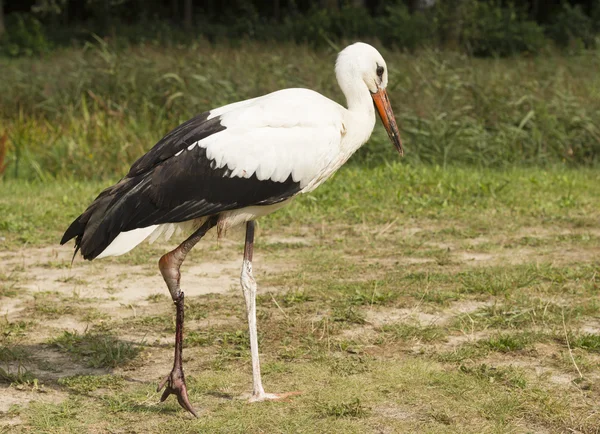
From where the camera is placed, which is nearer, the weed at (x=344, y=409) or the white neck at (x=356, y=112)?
the weed at (x=344, y=409)

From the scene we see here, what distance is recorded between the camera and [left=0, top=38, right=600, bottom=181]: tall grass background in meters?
9.03

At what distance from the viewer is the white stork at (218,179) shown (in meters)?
4.00

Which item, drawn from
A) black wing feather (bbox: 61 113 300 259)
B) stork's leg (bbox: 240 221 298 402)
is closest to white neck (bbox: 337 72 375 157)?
black wing feather (bbox: 61 113 300 259)

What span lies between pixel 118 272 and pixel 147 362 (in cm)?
153

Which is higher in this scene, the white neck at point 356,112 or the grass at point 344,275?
the white neck at point 356,112

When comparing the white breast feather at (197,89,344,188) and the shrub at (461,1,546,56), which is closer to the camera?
the white breast feather at (197,89,344,188)

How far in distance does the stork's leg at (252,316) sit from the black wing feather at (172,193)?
20 centimetres

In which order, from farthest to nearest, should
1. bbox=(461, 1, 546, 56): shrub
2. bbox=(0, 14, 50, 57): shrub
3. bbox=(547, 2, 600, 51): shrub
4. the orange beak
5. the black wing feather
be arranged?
bbox=(0, 14, 50, 57): shrub, bbox=(547, 2, 600, 51): shrub, bbox=(461, 1, 546, 56): shrub, the orange beak, the black wing feather

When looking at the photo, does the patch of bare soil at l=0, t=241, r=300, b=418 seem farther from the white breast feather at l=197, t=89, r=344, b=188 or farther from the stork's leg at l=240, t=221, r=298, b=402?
the white breast feather at l=197, t=89, r=344, b=188

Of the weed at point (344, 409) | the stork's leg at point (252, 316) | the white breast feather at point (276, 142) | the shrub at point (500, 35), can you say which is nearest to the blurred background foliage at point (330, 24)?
the shrub at point (500, 35)

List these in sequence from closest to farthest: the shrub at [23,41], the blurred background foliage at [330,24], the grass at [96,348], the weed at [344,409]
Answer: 1. the weed at [344,409]
2. the grass at [96,348]
3. the blurred background foliage at [330,24]
4. the shrub at [23,41]

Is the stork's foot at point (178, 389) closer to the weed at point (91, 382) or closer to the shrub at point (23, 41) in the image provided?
the weed at point (91, 382)

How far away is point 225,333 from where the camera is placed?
15.6 ft

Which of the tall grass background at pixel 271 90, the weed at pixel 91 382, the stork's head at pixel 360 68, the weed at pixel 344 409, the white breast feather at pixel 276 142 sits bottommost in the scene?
the tall grass background at pixel 271 90
